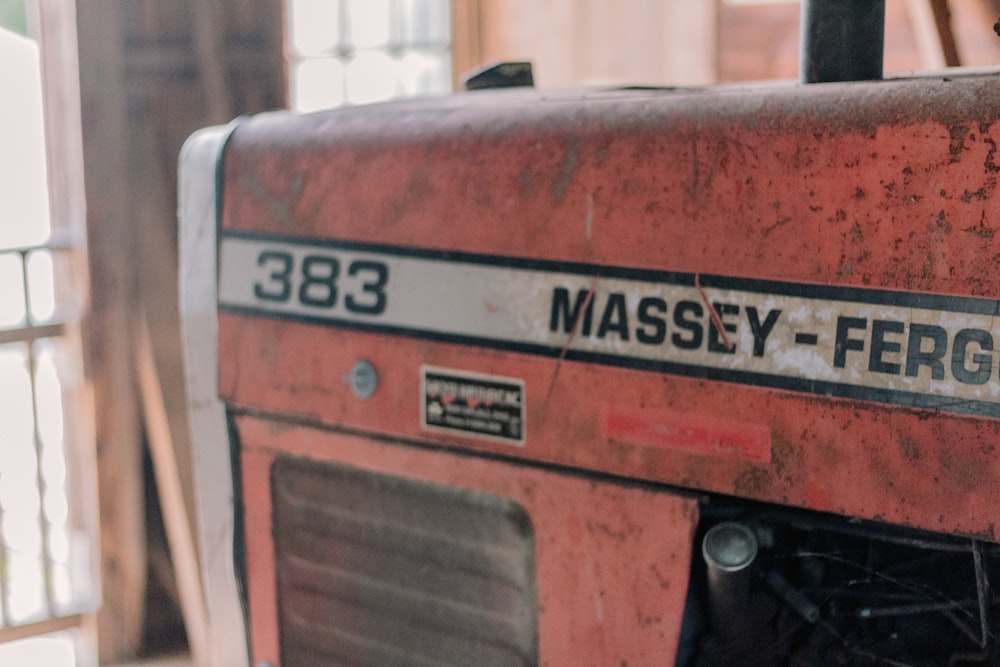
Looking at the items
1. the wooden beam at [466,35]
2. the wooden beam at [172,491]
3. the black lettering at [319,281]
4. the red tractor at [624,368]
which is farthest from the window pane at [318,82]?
the black lettering at [319,281]

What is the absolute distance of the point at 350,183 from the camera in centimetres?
128

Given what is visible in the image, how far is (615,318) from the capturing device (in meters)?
1.06

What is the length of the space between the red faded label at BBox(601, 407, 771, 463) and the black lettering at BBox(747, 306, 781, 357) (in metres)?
0.07

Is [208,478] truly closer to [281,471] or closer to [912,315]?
[281,471]

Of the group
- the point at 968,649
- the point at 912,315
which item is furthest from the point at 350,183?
the point at 968,649

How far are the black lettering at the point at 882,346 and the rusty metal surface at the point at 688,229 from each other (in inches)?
0.4

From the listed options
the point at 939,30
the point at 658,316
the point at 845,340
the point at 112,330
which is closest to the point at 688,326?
the point at 658,316

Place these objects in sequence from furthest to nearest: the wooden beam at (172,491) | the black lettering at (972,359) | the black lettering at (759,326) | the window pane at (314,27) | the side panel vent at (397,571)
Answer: the window pane at (314,27) → the wooden beam at (172,491) → the side panel vent at (397,571) → the black lettering at (759,326) → the black lettering at (972,359)

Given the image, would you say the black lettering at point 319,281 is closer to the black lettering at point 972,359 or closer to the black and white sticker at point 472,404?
the black and white sticker at point 472,404

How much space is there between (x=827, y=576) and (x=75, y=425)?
2.59 metres

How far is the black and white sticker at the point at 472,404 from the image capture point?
1.14 metres

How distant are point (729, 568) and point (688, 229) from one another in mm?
325

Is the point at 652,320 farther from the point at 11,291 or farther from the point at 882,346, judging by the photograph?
the point at 11,291

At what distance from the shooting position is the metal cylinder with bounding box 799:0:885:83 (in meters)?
1.07
